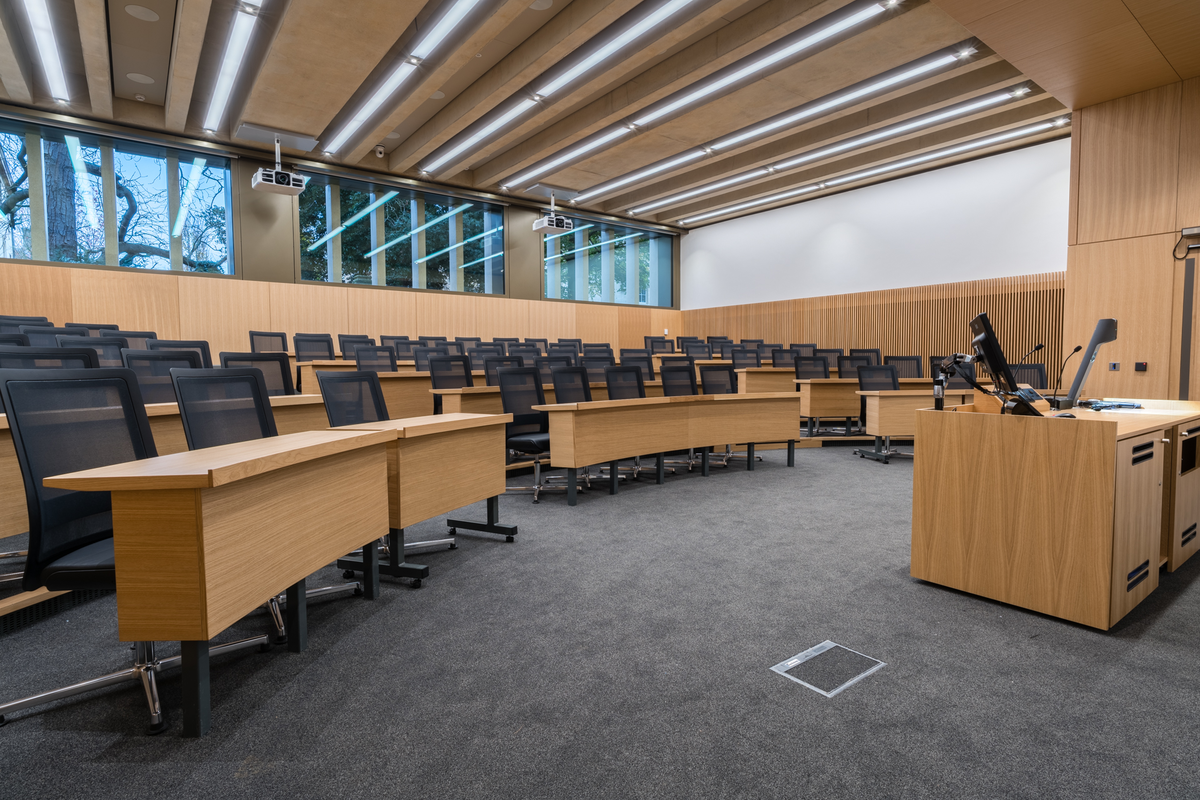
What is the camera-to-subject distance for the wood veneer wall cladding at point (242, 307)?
855cm

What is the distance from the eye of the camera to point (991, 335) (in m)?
2.58

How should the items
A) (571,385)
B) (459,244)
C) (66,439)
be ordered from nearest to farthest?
(66,439)
(571,385)
(459,244)

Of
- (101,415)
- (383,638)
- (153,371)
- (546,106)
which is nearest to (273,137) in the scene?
(546,106)

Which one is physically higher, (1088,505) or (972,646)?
(1088,505)

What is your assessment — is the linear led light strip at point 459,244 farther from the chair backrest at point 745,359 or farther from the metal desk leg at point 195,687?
the metal desk leg at point 195,687

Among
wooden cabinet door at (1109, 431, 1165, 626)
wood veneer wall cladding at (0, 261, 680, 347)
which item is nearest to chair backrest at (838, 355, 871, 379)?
wooden cabinet door at (1109, 431, 1165, 626)

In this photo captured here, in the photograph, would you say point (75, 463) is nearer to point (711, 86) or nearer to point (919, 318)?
point (711, 86)

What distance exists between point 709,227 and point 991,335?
533 inches

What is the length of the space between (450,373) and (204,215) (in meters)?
7.19

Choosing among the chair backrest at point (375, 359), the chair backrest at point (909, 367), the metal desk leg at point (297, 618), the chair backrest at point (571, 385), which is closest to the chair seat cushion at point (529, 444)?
the chair backrest at point (571, 385)

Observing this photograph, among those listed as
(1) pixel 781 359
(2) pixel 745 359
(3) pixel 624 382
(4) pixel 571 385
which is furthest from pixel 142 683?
(1) pixel 781 359

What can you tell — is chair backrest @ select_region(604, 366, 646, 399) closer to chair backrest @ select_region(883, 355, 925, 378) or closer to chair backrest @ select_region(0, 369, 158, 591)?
chair backrest @ select_region(0, 369, 158, 591)

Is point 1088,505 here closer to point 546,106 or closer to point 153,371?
point 153,371

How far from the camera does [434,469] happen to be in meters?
3.07
